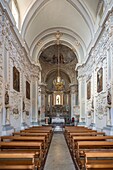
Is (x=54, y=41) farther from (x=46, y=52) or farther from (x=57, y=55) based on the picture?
(x=57, y=55)

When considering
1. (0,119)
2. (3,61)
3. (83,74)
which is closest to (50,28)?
(83,74)

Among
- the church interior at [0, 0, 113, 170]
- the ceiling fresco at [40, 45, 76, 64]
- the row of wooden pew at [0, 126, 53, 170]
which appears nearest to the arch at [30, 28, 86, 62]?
the church interior at [0, 0, 113, 170]

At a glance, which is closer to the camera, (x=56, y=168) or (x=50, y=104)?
(x=56, y=168)

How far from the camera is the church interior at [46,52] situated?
33.5 ft

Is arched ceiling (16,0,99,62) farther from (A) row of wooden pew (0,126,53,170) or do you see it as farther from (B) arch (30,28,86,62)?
(A) row of wooden pew (0,126,53,170)

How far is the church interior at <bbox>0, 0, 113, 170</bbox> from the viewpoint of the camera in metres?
10.2

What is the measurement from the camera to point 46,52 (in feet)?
101

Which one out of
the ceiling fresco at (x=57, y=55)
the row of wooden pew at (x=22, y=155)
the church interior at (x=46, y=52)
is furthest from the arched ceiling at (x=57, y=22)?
the row of wooden pew at (x=22, y=155)

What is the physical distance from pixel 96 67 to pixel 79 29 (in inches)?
228

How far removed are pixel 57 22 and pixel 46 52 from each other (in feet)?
36.4

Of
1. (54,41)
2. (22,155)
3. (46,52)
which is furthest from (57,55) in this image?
(22,155)

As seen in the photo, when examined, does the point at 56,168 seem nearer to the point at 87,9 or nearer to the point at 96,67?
the point at 96,67

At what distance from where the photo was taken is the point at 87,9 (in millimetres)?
15633

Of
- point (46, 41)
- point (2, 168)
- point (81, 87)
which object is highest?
point (46, 41)
